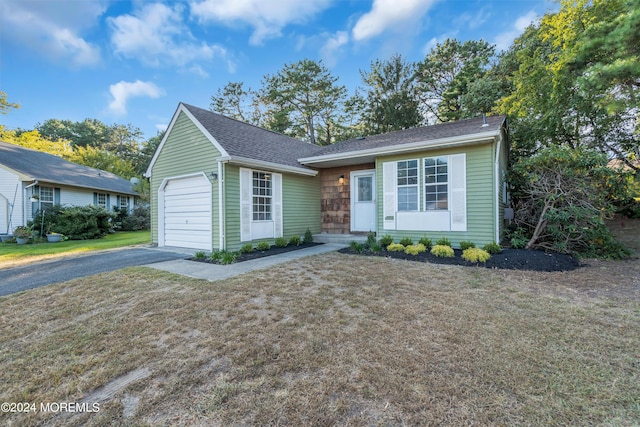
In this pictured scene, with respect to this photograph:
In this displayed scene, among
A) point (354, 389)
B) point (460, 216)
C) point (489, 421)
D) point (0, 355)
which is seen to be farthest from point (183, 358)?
point (460, 216)

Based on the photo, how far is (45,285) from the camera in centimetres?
481

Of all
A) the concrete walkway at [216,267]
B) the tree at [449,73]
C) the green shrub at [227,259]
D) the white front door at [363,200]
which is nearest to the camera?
the concrete walkway at [216,267]

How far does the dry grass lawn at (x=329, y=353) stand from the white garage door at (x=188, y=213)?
3.53 m

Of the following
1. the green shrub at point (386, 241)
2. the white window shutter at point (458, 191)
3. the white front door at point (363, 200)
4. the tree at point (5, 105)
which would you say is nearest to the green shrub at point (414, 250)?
the green shrub at point (386, 241)

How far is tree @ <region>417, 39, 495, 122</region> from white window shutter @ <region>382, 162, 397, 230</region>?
35.7ft

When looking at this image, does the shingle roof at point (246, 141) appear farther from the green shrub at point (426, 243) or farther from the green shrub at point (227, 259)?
the green shrub at point (426, 243)

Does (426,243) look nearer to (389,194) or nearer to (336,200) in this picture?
(389,194)

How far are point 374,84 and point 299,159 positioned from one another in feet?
44.3

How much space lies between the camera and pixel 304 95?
22.6 metres

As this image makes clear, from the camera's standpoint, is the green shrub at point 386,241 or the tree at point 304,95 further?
the tree at point 304,95

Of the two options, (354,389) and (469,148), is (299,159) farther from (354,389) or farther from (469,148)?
(354,389)

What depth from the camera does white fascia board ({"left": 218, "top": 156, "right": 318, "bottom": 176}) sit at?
283 inches

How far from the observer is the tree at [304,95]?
22125 millimetres

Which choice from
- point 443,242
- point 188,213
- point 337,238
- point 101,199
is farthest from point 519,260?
point 101,199
